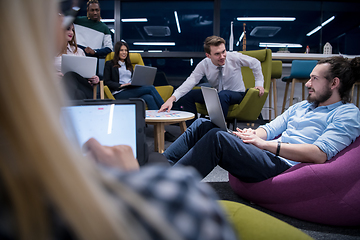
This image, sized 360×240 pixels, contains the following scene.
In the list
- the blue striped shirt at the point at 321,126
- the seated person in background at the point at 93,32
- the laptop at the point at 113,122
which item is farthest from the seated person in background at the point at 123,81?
the laptop at the point at 113,122

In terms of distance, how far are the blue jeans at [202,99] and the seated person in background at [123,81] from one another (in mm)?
377

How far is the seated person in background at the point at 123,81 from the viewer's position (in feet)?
10.2

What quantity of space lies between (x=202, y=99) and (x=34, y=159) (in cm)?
285

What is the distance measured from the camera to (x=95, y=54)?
3398 millimetres

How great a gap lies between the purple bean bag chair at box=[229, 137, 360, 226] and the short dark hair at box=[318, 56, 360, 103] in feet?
1.03

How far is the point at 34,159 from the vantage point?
0.64ft

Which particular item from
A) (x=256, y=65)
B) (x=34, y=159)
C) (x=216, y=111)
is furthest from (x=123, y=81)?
(x=34, y=159)

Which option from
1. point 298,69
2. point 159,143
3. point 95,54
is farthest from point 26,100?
point 298,69

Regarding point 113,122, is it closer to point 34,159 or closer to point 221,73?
point 34,159

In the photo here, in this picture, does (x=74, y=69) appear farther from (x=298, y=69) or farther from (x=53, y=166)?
(x=298, y=69)

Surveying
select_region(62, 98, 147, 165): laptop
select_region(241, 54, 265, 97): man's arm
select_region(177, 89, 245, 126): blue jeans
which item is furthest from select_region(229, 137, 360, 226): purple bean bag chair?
select_region(241, 54, 265, 97): man's arm

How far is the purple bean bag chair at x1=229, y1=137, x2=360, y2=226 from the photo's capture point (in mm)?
1127

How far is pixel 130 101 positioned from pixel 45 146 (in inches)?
24.1

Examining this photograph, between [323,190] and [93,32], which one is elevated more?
[93,32]
